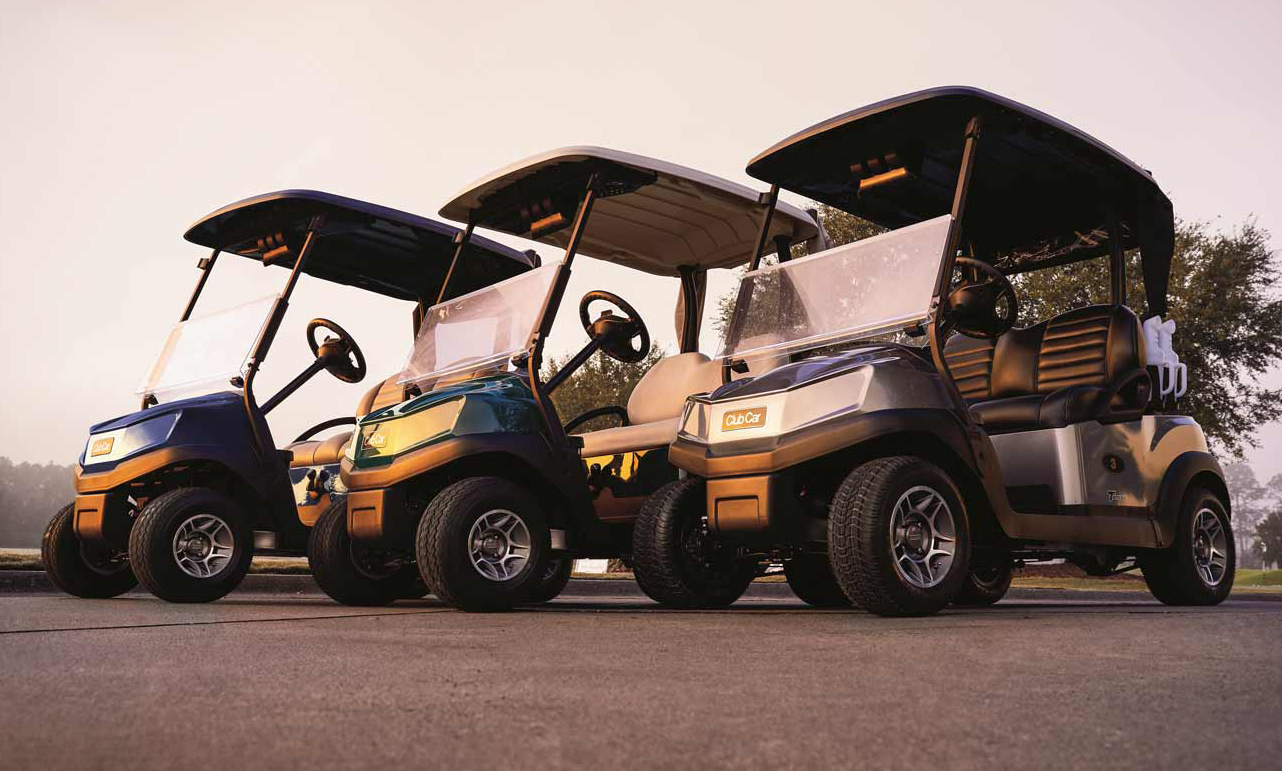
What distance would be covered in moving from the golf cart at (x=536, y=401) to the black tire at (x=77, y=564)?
2.09 m

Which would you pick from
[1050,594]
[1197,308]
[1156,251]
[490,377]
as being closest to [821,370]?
[490,377]

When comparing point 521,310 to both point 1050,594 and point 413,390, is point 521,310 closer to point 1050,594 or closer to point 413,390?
point 413,390

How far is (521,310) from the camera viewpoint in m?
7.50

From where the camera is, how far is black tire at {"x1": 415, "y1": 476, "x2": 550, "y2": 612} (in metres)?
5.75

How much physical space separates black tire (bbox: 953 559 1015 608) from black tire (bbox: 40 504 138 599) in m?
6.01

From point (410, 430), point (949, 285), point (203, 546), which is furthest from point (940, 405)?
point (203, 546)

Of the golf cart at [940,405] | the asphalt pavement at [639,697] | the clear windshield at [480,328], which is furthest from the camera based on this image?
the clear windshield at [480,328]

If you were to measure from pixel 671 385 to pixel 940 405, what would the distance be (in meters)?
2.84

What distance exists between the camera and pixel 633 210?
857 centimetres

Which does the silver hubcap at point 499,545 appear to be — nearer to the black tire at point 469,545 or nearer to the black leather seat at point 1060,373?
the black tire at point 469,545

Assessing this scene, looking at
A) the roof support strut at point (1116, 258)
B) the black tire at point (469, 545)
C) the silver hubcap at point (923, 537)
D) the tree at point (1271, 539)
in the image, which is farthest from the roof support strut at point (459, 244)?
the tree at point (1271, 539)

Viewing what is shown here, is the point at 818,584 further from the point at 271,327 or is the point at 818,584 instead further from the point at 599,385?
the point at 599,385

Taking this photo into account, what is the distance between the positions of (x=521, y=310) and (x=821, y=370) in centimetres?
261

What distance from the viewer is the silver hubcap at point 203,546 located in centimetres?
694
